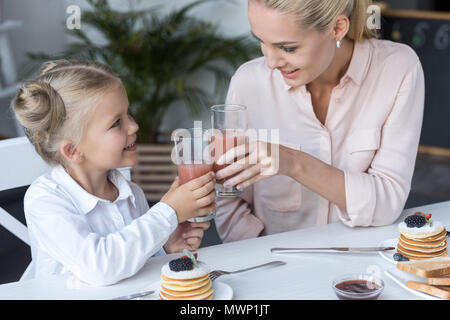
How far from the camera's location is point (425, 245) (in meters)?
1.47

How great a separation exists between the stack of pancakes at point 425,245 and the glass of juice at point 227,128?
44cm

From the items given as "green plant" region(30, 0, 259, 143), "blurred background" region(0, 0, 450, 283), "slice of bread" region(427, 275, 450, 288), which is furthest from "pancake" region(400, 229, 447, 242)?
"green plant" region(30, 0, 259, 143)

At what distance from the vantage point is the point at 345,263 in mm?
1489

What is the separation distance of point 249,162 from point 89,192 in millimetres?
409

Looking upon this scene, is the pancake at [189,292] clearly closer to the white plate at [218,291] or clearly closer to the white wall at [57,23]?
the white plate at [218,291]

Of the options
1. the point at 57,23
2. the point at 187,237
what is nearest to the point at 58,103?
the point at 187,237

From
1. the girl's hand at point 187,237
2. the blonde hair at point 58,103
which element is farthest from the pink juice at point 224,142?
the blonde hair at point 58,103

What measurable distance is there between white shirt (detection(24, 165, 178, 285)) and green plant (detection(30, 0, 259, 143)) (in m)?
2.60

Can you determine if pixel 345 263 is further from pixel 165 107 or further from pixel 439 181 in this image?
pixel 439 181

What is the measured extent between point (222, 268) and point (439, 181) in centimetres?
377

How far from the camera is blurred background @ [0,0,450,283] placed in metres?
4.22

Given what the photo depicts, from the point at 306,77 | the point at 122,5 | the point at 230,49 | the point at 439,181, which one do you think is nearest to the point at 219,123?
the point at 306,77

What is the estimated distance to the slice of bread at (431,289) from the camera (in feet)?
4.20

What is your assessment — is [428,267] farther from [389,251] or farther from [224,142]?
[224,142]
